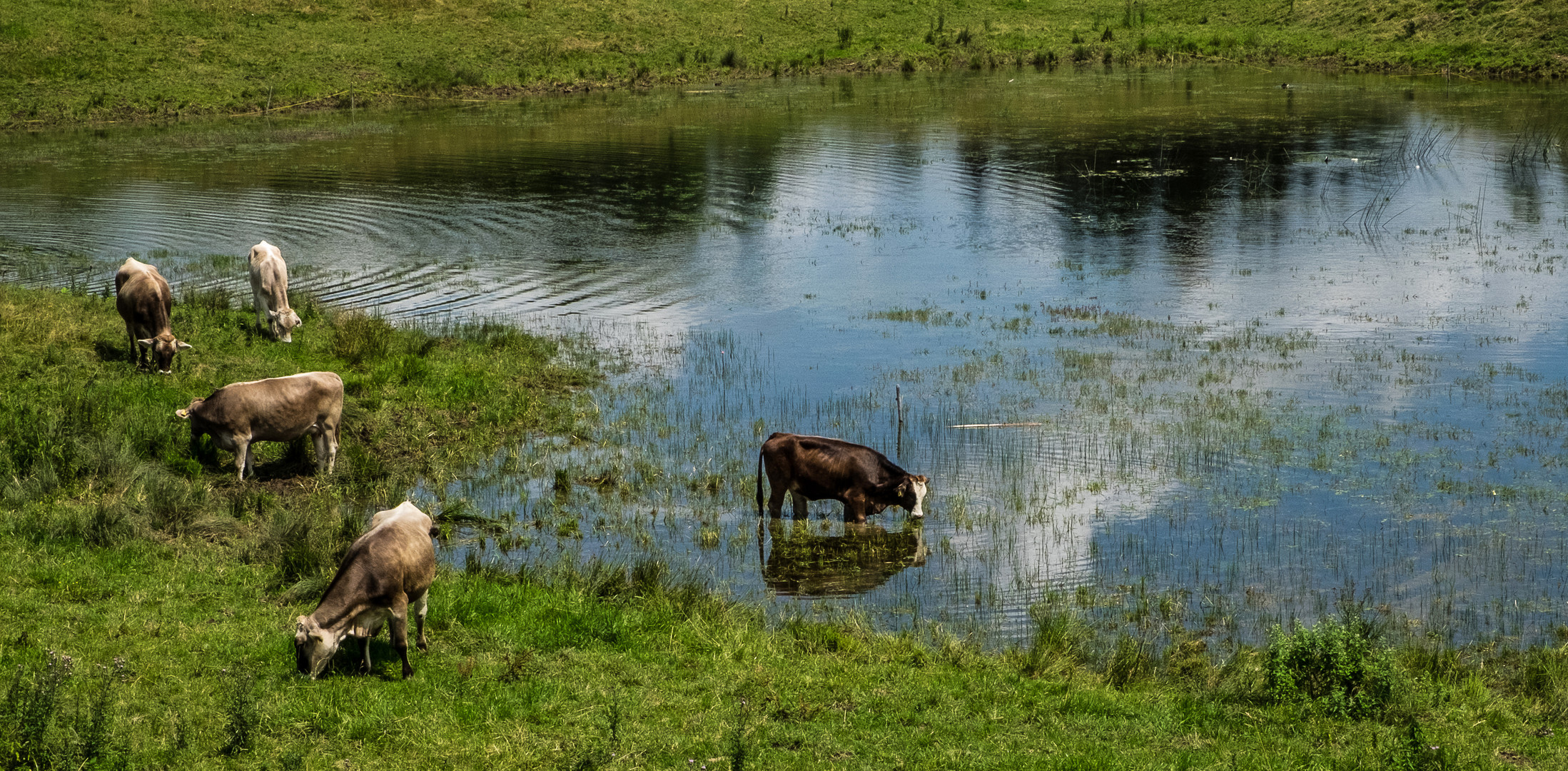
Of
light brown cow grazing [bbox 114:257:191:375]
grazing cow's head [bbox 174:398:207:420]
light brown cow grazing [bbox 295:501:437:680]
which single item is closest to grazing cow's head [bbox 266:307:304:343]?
light brown cow grazing [bbox 114:257:191:375]

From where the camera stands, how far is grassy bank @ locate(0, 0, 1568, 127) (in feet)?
198

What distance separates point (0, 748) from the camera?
801cm

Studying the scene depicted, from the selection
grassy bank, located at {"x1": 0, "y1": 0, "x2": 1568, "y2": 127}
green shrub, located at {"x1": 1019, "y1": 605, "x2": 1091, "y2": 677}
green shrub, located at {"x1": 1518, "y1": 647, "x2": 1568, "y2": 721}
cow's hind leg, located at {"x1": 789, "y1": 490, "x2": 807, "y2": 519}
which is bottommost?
green shrub, located at {"x1": 1518, "y1": 647, "x2": 1568, "y2": 721}

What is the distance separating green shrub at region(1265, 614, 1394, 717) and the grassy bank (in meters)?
58.1

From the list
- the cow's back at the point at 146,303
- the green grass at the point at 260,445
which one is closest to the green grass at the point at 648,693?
the green grass at the point at 260,445

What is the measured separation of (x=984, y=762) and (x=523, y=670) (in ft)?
12.0

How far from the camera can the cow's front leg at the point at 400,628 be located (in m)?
9.81

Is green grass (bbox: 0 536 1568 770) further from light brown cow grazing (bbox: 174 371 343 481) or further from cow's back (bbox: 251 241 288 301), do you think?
cow's back (bbox: 251 241 288 301)

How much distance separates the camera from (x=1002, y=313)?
25609 millimetres

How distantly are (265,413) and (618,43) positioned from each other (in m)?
62.4

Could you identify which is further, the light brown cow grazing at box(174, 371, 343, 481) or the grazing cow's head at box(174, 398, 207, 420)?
the grazing cow's head at box(174, 398, 207, 420)

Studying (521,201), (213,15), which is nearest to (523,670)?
(521,201)

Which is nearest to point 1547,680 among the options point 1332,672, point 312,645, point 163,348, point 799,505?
point 1332,672

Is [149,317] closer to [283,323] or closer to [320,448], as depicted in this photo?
[283,323]
